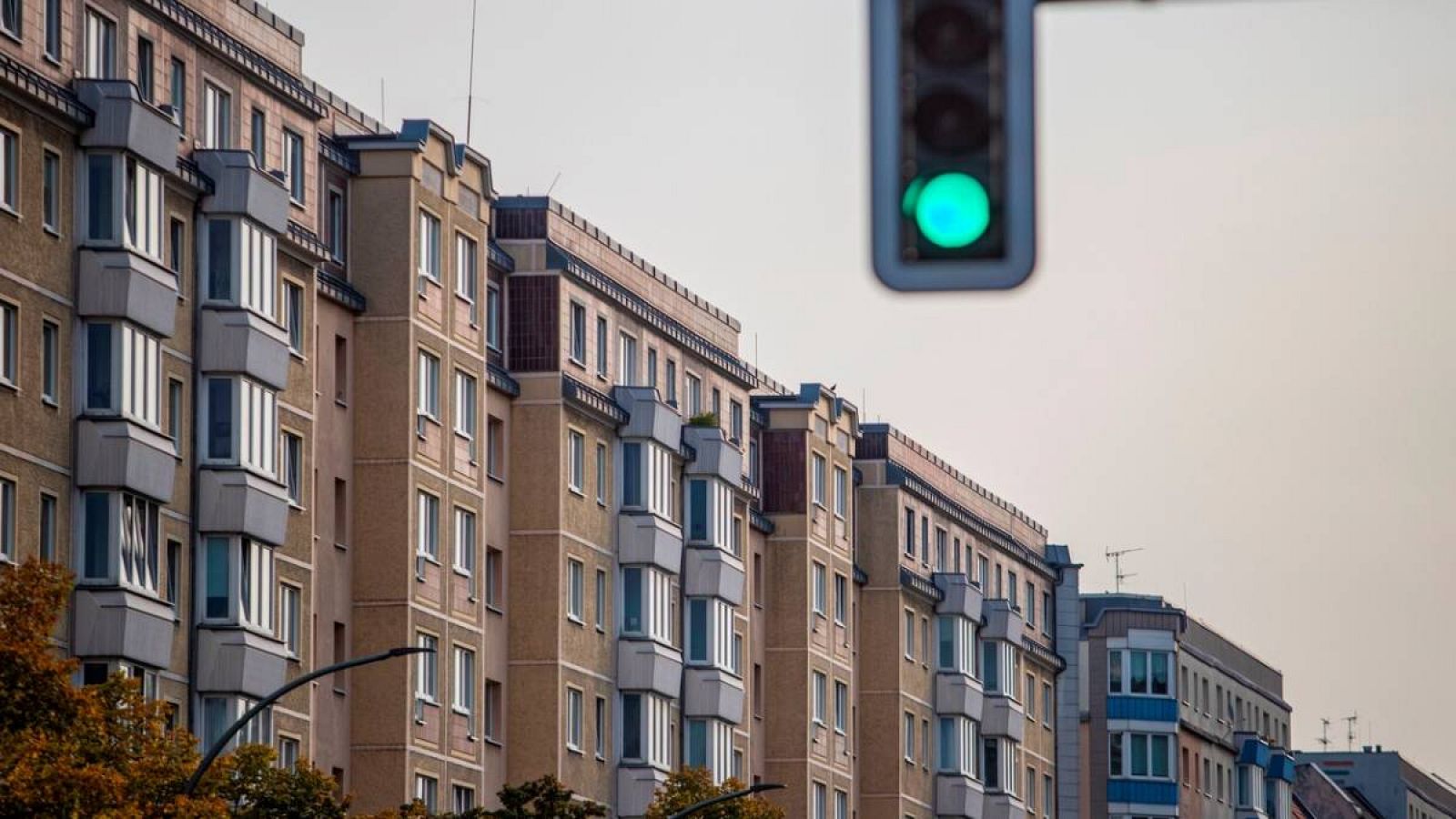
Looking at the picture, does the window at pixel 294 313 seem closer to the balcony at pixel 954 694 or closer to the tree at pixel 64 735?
the tree at pixel 64 735

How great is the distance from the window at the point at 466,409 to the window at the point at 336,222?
436 cm

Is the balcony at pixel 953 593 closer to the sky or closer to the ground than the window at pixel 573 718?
closer to the sky

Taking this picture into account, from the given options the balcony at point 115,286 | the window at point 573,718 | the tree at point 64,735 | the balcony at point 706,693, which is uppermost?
the balcony at point 115,286

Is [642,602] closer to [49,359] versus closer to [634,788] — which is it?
[634,788]

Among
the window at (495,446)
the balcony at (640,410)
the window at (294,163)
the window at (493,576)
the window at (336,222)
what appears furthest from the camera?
the balcony at (640,410)

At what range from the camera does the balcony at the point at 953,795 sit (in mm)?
103125

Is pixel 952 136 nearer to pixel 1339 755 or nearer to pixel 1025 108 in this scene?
pixel 1025 108

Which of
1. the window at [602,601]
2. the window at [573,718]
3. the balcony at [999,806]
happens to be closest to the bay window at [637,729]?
the window at [602,601]

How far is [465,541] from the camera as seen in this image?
222 ft

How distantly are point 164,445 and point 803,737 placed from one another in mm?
39054

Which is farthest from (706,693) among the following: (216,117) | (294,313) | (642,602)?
(216,117)

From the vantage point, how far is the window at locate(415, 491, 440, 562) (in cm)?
6469

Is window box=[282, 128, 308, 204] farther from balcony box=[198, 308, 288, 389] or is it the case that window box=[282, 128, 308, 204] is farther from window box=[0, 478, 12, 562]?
window box=[0, 478, 12, 562]

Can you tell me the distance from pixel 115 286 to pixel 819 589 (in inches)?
1681
